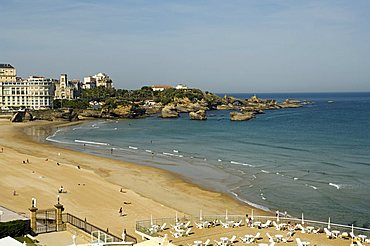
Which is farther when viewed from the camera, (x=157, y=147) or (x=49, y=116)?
(x=49, y=116)

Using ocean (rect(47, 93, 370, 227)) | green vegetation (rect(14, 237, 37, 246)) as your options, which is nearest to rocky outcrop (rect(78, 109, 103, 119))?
ocean (rect(47, 93, 370, 227))

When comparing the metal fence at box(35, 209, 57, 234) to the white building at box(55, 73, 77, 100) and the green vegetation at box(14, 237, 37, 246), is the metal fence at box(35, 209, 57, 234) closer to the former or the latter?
the green vegetation at box(14, 237, 37, 246)

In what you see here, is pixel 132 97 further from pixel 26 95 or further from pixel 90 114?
pixel 90 114

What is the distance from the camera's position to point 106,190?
31125 mm

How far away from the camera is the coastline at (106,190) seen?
25.6 meters

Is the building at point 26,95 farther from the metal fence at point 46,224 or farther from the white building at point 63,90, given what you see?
the metal fence at point 46,224

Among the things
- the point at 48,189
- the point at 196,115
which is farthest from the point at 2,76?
the point at 48,189

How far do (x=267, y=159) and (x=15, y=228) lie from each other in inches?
1239

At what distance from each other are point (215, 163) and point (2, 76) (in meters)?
111

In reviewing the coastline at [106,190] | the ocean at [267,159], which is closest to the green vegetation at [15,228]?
the coastline at [106,190]

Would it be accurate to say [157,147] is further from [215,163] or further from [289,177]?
[289,177]

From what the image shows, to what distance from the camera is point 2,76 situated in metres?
137

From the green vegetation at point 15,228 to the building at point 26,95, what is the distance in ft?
334

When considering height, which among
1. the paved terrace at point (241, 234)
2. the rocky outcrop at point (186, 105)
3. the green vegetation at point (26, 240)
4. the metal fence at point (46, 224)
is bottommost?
the paved terrace at point (241, 234)
